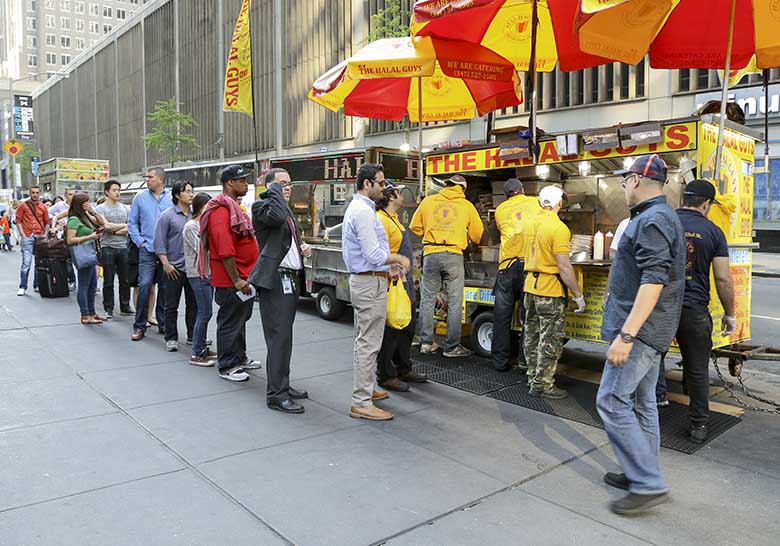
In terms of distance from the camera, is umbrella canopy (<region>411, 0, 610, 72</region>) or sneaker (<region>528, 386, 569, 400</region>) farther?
umbrella canopy (<region>411, 0, 610, 72</region>)

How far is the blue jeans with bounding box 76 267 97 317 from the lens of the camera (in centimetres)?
866

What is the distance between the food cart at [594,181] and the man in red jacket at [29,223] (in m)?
7.87

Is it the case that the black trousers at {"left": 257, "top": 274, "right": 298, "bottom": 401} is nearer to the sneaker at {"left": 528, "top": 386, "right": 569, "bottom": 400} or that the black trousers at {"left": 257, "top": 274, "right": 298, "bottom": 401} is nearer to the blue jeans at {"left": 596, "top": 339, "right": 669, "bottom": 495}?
the sneaker at {"left": 528, "top": 386, "right": 569, "bottom": 400}

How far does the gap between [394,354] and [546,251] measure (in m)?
1.76

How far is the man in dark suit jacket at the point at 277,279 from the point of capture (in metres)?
5.11

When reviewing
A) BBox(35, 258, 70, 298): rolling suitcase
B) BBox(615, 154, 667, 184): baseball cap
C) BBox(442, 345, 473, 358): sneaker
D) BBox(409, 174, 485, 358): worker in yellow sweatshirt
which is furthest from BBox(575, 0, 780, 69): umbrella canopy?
BBox(35, 258, 70, 298): rolling suitcase

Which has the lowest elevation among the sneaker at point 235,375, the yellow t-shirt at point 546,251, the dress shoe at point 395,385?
the dress shoe at point 395,385

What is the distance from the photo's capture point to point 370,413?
4.98 m

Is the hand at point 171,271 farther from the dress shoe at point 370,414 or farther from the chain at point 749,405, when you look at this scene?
the chain at point 749,405

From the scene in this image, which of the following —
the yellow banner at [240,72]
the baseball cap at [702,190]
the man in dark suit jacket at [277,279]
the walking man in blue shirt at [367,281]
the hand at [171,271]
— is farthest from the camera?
the yellow banner at [240,72]

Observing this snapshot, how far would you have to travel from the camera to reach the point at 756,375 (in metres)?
6.64

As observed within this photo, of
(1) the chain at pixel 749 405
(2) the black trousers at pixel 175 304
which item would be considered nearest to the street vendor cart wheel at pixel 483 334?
(1) the chain at pixel 749 405

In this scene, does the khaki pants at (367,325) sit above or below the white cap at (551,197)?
below

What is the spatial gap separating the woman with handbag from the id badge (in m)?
4.64
